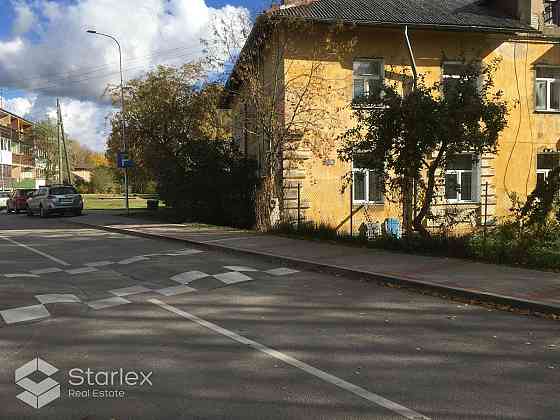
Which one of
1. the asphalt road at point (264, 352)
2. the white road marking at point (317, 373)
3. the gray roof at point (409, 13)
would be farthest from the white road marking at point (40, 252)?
the gray roof at point (409, 13)

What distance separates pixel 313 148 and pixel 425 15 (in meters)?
6.70

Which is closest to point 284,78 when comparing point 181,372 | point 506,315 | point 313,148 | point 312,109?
point 312,109

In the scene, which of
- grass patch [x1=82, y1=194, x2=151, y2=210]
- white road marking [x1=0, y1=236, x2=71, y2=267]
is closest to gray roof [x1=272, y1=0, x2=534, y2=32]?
white road marking [x1=0, y1=236, x2=71, y2=267]

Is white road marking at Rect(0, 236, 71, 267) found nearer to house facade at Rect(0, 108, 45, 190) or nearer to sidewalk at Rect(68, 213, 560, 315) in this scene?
sidewalk at Rect(68, 213, 560, 315)

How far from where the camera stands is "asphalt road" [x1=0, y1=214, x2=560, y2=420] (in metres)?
3.95

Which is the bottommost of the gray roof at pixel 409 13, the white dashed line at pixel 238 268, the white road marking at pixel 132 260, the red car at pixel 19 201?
the white dashed line at pixel 238 268

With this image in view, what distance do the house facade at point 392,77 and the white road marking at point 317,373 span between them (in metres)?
11.6

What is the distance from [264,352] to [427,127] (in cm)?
780

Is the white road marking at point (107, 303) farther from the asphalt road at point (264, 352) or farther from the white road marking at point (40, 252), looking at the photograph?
the white road marking at point (40, 252)

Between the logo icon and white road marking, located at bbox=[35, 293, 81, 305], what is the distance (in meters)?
2.59

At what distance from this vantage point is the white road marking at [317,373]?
3.85 meters

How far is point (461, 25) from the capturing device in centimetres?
1919

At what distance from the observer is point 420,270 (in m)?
9.50

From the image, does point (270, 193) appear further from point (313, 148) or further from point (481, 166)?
point (481, 166)
